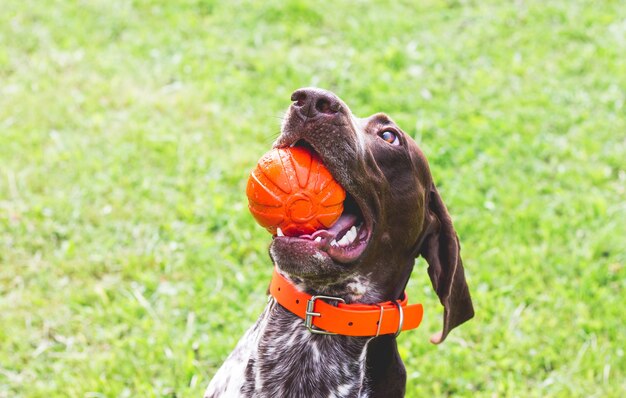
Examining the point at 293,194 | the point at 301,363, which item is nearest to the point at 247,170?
the point at 301,363

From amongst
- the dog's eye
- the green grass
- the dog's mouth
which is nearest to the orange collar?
the dog's mouth

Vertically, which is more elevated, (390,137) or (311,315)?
(390,137)

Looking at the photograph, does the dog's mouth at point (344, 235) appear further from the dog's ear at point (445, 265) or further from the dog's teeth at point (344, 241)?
the dog's ear at point (445, 265)

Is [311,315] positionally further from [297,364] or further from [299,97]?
[299,97]

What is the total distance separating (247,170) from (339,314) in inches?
145

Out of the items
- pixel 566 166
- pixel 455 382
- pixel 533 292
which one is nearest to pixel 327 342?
pixel 455 382

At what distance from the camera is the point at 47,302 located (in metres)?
5.75

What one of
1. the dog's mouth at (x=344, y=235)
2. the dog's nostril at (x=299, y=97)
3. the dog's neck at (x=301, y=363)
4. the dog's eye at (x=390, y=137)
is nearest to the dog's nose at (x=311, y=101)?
the dog's nostril at (x=299, y=97)

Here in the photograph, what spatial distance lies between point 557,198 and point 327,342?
383 centimetres

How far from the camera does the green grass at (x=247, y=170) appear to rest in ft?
17.8

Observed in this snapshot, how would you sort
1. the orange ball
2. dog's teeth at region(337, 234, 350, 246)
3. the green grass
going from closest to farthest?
the orange ball < dog's teeth at region(337, 234, 350, 246) < the green grass

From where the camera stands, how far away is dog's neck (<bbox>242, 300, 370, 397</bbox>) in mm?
3678

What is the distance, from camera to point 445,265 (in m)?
4.02

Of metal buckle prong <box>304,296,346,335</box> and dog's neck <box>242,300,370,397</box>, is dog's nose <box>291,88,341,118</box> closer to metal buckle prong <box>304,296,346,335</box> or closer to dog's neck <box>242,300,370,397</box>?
metal buckle prong <box>304,296,346,335</box>
